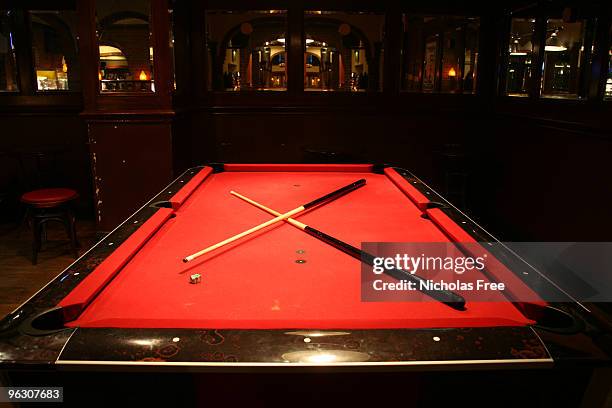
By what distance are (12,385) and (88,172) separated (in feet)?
15.8

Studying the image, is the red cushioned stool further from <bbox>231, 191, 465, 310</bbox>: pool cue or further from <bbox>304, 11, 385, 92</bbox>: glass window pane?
<bbox>304, 11, 385, 92</bbox>: glass window pane

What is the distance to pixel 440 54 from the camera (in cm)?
580

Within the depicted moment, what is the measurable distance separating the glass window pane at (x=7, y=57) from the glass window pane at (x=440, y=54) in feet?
14.2

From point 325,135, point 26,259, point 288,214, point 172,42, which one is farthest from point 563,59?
point 26,259

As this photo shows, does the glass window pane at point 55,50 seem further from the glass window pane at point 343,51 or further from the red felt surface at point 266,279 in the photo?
the red felt surface at point 266,279

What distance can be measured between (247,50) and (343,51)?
119 centimetres

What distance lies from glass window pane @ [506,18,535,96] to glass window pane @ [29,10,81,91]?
4715 millimetres

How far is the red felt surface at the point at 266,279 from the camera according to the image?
4.09 ft

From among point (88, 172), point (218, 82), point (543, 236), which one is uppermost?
point (218, 82)

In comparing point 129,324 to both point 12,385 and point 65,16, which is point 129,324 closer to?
point 12,385

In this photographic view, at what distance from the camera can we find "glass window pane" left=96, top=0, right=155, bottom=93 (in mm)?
4352

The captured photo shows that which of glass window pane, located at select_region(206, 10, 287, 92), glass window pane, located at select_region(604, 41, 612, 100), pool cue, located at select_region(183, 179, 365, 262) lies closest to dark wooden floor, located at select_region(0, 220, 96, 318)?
pool cue, located at select_region(183, 179, 365, 262)

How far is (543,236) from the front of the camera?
4293 mm

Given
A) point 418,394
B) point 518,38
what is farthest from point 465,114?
point 418,394
